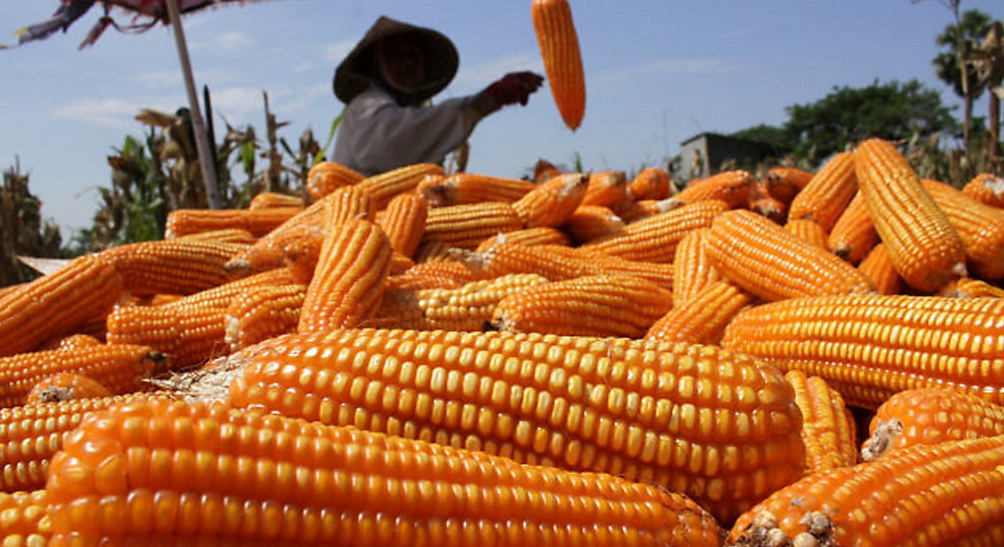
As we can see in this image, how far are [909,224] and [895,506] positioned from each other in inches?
79.3

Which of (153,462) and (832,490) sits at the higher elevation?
(153,462)

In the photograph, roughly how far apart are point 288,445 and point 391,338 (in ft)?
1.36

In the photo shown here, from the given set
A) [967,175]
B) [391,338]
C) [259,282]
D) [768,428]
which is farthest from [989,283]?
[967,175]

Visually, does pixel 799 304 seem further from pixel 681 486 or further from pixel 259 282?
pixel 259 282

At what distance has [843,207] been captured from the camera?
3.80 meters

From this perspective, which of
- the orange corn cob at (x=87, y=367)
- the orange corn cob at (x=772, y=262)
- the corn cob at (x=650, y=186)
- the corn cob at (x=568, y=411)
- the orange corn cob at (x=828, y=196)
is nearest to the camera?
the corn cob at (x=568, y=411)

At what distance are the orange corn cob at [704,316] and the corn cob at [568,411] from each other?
3.69 feet

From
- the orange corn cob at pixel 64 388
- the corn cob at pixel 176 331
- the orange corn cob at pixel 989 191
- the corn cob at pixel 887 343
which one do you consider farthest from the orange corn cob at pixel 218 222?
the orange corn cob at pixel 989 191

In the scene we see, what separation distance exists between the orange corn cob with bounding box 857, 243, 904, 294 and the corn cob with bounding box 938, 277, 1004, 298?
0.20 metres

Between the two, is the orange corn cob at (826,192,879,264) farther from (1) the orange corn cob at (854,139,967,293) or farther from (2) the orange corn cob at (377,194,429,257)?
(2) the orange corn cob at (377,194,429,257)

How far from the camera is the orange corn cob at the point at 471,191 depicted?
4.29 m

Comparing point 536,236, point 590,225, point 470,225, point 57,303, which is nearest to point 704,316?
point 536,236

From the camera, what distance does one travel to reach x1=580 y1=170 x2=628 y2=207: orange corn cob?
439cm

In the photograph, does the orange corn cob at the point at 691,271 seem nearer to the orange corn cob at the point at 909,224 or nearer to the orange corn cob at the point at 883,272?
the orange corn cob at the point at 883,272
